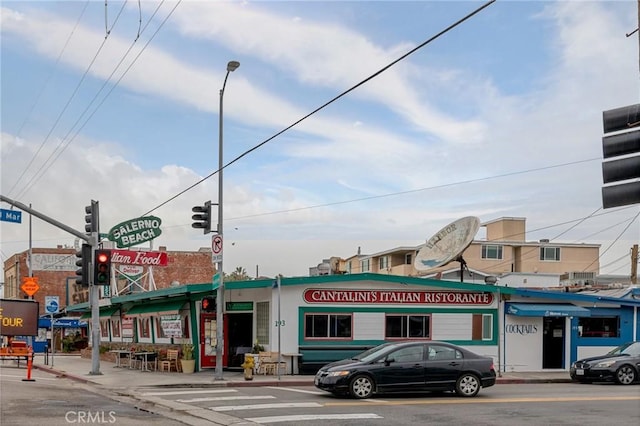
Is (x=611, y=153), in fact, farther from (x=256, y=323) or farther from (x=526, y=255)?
(x=526, y=255)

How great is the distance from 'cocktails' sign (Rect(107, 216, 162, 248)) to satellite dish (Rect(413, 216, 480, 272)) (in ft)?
49.2

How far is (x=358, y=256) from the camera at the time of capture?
240ft

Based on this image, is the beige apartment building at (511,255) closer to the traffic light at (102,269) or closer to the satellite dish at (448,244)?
the satellite dish at (448,244)

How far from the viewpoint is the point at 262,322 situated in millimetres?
26531

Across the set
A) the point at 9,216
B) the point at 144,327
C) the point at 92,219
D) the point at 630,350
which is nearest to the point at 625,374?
the point at 630,350

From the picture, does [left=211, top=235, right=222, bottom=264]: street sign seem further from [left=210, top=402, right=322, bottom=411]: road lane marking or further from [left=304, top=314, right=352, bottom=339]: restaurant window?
[left=210, top=402, right=322, bottom=411]: road lane marking

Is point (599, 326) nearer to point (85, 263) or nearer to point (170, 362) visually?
point (170, 362)

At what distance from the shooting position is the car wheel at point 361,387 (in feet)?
58.2

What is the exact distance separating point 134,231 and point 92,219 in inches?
556

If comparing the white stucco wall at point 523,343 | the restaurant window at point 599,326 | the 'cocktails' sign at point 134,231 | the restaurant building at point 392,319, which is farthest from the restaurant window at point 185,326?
the restaurant window at point 599,326

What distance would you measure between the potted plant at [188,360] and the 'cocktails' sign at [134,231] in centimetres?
1352

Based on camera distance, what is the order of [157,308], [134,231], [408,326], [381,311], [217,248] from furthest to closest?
[134,231] < [157,308] < [408,326] < [381,311] < [217,248]

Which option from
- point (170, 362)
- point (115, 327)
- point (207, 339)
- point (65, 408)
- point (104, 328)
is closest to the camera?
point (65, 408)

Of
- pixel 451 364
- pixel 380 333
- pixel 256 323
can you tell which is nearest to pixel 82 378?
pixel 256 323
